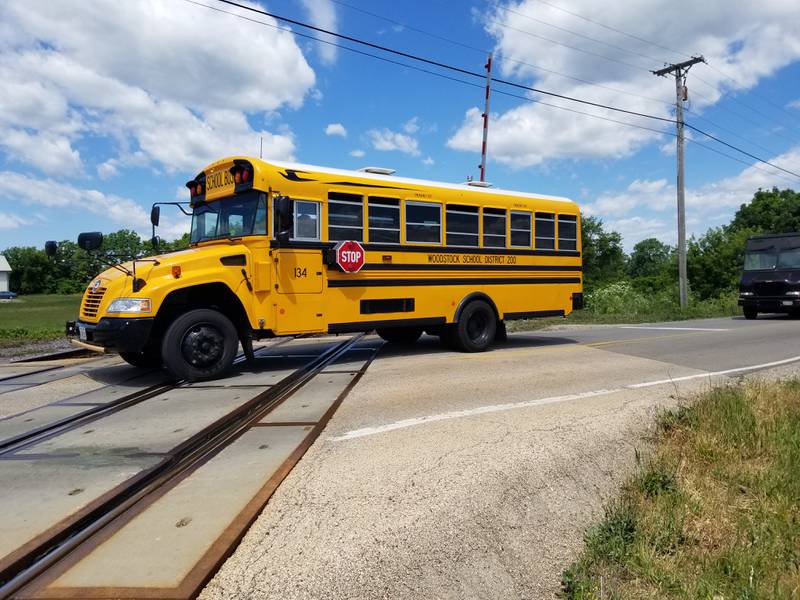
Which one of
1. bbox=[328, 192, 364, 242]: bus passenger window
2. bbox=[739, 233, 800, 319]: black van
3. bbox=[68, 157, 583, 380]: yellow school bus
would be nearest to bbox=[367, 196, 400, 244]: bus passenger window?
bbox=[68, 157, 583, 380]: yellow school bus

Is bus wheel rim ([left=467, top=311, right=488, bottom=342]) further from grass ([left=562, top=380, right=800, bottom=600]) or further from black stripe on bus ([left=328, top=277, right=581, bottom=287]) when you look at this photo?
grass ([left=562, top=380, right=800, bottom=600])

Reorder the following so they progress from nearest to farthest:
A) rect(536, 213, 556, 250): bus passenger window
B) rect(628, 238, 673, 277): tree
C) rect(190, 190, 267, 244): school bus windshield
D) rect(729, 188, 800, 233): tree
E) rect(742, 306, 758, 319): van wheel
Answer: rect(190, 190, 267, 244): school bus windshield
rect(536, 213, 556, 250): bus passenger window
rect(742, 306, 758, 319): van wheel
rect(729, 188, 800, 233): tree
rect(628, 238, 673, 277): tree

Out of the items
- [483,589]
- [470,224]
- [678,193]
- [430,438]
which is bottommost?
[483,589]

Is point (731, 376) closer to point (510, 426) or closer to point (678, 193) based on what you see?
point (510, 426)

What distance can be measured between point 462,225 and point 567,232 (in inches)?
Result: 110

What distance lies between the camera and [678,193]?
1023 inches

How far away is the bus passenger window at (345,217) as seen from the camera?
8984 millimetres

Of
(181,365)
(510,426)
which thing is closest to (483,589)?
(510,426)

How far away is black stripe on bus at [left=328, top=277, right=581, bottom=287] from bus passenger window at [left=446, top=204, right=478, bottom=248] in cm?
66

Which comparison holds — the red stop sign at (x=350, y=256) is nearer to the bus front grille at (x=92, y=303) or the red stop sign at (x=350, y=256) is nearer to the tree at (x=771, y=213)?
the bus front grille at (x=92, y=303)

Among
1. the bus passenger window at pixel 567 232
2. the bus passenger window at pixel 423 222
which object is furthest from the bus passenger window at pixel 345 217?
the bus passenger window at pixel 567 232

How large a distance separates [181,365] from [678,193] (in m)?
24.2

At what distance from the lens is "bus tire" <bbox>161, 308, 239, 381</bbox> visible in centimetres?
770

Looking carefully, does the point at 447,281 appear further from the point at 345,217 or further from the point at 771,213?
the point at 771,213
